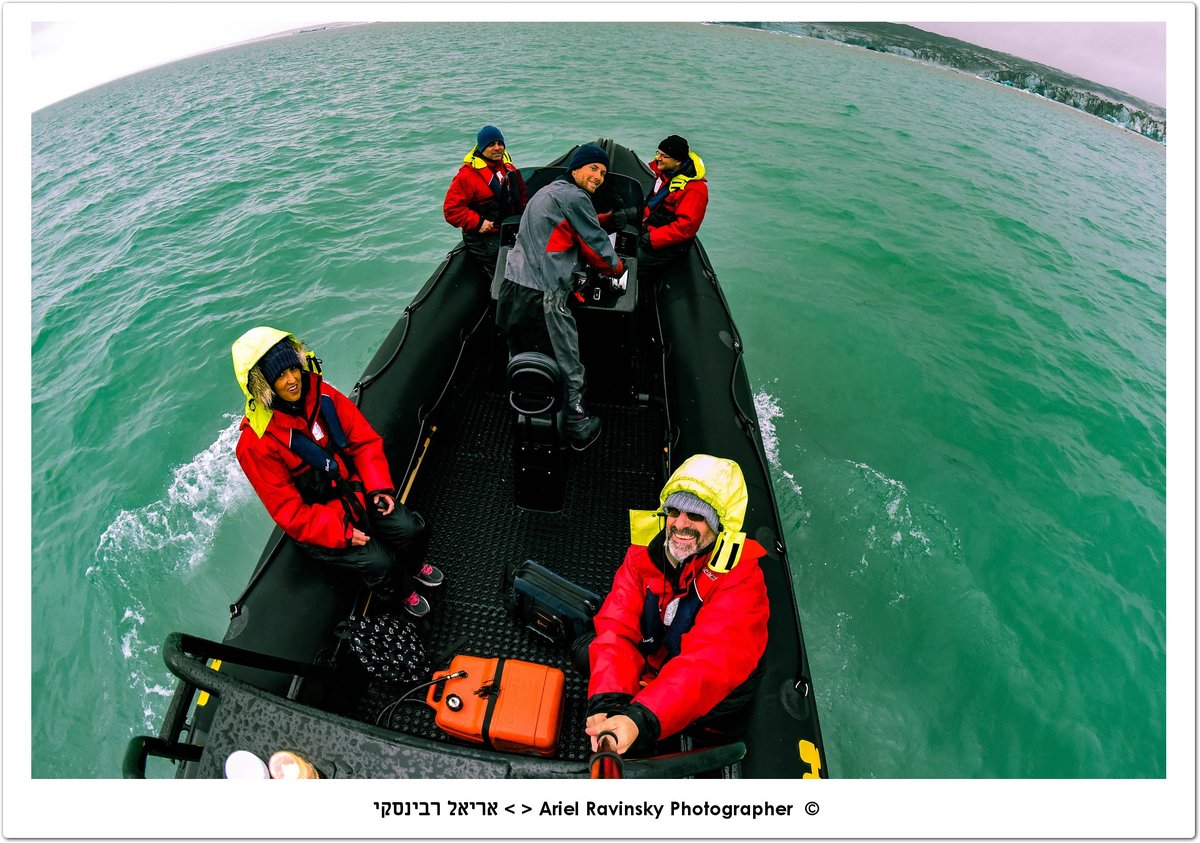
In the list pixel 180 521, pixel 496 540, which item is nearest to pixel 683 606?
pixel 496 540

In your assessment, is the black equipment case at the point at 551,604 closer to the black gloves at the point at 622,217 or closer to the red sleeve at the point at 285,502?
the red sleeve at the point at 285,502

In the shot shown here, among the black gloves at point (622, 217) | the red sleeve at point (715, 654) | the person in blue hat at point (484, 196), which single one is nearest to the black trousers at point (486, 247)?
the person in blue hat at point (484, 196)

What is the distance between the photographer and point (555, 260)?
2.58m

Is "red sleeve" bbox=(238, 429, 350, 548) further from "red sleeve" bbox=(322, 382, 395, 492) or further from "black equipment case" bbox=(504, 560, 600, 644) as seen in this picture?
"black equipment case" bbox=(504, 560, 600, 644)

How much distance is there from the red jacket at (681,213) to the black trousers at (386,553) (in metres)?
2.67

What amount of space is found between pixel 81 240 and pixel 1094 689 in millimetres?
12654

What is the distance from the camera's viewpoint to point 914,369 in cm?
564

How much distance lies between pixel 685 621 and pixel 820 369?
176 inches

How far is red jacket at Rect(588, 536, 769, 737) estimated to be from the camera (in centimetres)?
154

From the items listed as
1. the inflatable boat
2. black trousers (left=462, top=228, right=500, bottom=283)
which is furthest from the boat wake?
black trousers (left=462, top=228, right=500, bottom=283)

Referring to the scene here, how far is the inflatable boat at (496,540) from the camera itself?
140 cm

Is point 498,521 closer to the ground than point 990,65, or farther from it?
closer to the ground

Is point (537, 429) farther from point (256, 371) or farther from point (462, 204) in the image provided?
point (462, 204)
